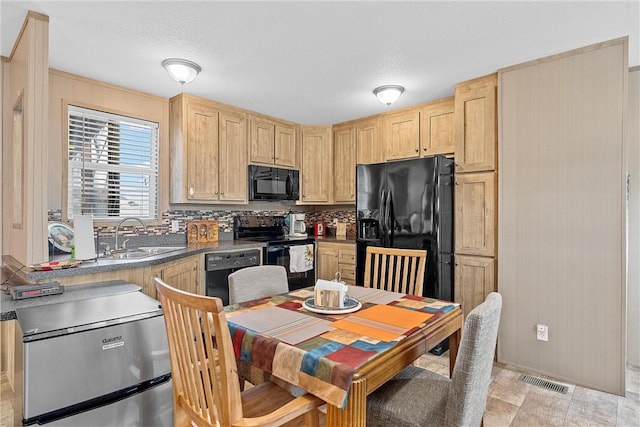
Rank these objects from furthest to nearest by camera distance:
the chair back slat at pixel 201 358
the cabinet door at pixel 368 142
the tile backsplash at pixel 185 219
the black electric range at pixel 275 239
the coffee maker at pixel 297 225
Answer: the coffee maker at pixel 297 225 → the cabinet door at pixel 368 142 → the black electric range at pixel 275 239 → the tile backsplash at pixel 185 219 → the chair back slat at pixel 201 358

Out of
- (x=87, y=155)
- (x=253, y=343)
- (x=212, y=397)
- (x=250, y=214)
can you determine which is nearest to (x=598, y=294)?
(x=253, y=343)

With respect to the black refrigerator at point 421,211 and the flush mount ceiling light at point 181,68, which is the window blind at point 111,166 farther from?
the black refrigerator at point 421,211

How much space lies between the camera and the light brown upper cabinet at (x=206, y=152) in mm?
3373

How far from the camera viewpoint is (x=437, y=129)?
3498 millimetres

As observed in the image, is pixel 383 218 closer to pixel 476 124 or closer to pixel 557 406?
pixel 476 124

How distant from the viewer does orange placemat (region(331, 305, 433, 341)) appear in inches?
53.9

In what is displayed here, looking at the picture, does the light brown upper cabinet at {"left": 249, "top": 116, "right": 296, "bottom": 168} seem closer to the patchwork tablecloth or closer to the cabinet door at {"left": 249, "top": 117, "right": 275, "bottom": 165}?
the cabinet door at {"left": 249, "top": 117, "right": 275, "bottom": 165}

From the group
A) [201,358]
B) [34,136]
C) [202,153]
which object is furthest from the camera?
[202,153]

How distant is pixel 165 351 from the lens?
172 cm

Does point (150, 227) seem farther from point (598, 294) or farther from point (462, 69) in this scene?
point (598, 294)

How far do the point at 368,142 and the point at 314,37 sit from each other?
2014mm

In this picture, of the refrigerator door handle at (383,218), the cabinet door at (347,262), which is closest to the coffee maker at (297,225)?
the cabinet door at (347,262)

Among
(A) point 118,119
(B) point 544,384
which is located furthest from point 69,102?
(B) point 544,384

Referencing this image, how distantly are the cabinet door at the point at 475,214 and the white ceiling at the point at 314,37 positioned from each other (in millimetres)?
909
